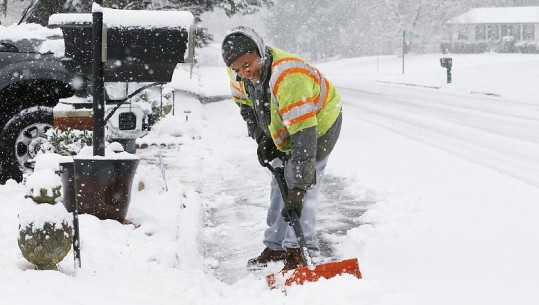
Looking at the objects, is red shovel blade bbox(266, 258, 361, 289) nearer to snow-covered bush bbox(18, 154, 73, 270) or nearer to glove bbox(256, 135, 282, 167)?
glove bbox(256, 135, 282, 167)

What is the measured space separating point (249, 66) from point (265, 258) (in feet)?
5.10

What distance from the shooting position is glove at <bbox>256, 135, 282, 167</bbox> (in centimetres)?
461

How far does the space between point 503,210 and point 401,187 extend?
1249mm

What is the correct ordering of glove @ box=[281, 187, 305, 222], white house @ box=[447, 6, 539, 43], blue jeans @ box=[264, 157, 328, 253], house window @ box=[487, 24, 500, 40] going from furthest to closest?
house window @ box=[487, 24, 500, 40], white house @ box=[447, 6, 539, 43], blue jeans @ box=[264, 157, 328, 253], glove @ box=[281, 187, 305, 222]

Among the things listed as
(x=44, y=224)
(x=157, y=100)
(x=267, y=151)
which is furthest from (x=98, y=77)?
(x=157, y=100)

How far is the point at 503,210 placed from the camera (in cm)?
601

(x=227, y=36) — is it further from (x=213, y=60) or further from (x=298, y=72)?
(x=213, y=60)

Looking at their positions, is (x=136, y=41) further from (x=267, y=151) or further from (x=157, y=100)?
(x=157, y=100)

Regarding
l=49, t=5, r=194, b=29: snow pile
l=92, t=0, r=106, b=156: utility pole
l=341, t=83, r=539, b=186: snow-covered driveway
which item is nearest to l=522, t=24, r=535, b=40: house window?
l=341, t=83, r=539, b=186: snow-covered driveway

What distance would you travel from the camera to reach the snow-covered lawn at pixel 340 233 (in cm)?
387

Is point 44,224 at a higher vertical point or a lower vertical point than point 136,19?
lower

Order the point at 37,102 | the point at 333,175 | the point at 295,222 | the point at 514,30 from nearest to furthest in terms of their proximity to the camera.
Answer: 1. the point at 295,222
2. the point at 37,102
3. the point at 333,175
4. the point at 514,30

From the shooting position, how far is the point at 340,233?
5539mm

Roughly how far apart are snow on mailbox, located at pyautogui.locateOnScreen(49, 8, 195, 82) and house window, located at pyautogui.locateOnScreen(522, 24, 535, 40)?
57.1m
